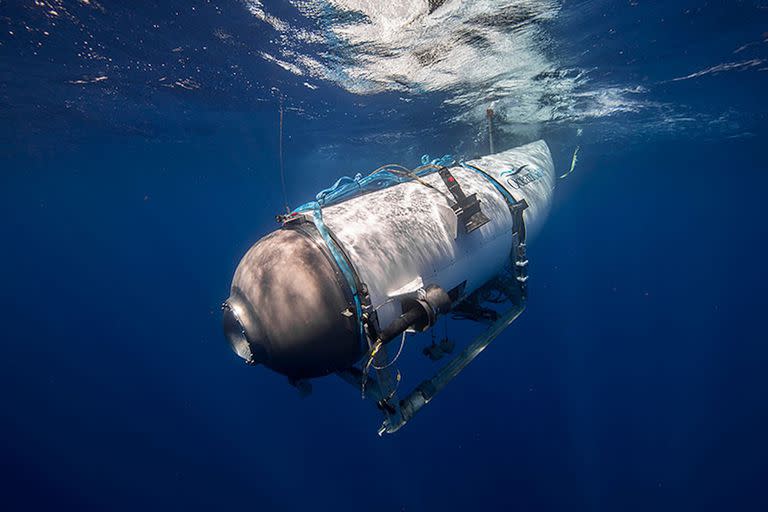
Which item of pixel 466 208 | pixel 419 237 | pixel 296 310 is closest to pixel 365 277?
pixel 296 310

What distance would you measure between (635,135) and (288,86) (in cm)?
1739

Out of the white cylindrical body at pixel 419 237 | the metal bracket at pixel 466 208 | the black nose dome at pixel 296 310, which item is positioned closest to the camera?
the black nose dome at pixel 296 310

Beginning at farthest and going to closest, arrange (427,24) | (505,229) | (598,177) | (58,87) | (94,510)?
1. (598,177)
2. (94,510)
3. (58,87)
4. (427,24)
5. (505,229)

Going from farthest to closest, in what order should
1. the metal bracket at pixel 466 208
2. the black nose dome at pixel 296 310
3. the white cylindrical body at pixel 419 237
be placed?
1. the metal bracket at pixel 466 208
2. the white cylindrical body at pixel 419 237
3. the black nose dome at pixel 296 310

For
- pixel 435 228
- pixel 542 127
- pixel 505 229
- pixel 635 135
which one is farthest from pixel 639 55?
pixel 635 135

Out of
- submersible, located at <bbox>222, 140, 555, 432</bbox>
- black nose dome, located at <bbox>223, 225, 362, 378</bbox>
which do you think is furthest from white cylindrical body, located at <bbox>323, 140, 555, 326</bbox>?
black nose dome, located at <bbox>223, 225, 362, 378</bbox>

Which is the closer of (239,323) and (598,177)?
(239,323)

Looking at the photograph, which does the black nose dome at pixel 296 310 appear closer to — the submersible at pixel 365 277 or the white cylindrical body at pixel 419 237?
the submersible at pixel 365 277

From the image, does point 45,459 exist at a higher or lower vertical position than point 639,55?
lower

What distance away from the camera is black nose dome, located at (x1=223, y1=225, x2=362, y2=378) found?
8.90ft

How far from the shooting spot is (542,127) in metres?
14.0

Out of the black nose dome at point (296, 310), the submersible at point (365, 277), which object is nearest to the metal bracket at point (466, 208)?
the submersible at point (365, 277)

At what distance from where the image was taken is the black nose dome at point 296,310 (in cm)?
271

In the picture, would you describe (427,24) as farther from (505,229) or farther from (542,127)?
(542,127)
